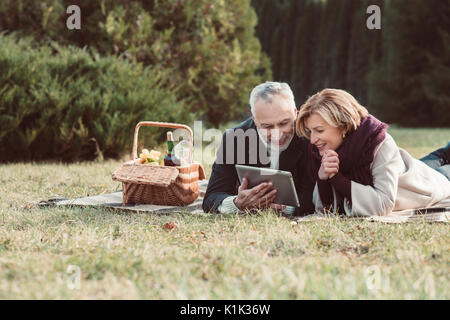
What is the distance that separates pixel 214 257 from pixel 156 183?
170 cm

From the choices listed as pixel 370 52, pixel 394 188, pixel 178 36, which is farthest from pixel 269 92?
pixel 370 52

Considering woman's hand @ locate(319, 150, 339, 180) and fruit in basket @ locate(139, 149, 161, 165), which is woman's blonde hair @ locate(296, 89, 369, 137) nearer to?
woman's hand @ locate(319, 150, 339, 180)

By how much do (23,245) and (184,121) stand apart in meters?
6.36

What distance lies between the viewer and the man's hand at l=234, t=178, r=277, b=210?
3.84 meters

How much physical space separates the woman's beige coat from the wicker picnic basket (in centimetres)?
119

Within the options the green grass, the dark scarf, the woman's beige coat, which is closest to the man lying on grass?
the green grass

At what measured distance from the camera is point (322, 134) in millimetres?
3785

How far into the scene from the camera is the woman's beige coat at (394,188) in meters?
3.75

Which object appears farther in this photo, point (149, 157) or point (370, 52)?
point (370, 52)

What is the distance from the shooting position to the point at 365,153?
376cm

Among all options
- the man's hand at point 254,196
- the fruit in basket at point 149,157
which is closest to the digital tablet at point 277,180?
the man's hand at point 254,196

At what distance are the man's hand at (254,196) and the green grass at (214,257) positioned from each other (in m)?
0.10

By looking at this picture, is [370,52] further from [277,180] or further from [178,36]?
[277,180]
